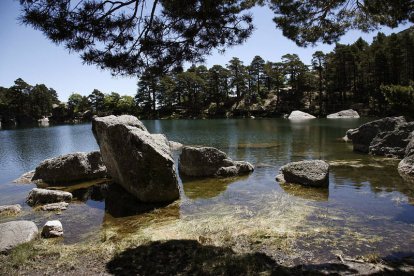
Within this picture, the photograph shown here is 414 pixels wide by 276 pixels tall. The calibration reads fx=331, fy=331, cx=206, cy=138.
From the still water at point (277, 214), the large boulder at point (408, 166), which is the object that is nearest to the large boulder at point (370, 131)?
the still water at point (277, 214)

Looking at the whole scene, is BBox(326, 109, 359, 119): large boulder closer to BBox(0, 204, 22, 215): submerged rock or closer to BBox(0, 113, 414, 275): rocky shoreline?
BBox(0, 113, 414, 275): rocky shoreline

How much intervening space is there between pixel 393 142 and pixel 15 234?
24.8m

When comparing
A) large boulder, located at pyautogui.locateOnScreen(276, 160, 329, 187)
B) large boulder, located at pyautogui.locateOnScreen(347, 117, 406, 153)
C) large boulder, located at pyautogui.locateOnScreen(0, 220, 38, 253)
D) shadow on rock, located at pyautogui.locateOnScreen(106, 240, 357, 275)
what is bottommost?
shadow on rock, located at pyautogui.locateOnScreen(106, 240, 357, 275)

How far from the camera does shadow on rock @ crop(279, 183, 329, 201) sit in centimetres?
1465

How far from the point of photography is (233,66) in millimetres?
97438

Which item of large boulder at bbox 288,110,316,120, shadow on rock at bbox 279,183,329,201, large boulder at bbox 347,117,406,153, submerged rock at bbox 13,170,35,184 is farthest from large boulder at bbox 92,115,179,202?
large boulder at bbox 288,110,316,120

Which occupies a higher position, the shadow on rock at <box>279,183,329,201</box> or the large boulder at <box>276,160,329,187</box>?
the large boulder at <box>276,160,329,187</box>

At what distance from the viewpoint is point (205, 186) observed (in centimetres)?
1748

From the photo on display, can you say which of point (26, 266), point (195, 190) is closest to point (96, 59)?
point (26, 266)

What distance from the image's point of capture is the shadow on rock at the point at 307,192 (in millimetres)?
14648

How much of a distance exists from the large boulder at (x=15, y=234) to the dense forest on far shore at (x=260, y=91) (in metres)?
67.8

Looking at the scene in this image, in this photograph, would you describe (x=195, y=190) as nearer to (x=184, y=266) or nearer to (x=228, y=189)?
(x=228, y=189)

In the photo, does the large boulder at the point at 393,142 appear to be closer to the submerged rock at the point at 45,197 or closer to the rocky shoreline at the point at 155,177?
the rocky shoreline at the point at 155,177

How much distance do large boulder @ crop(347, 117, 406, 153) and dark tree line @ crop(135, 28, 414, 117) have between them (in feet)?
171
